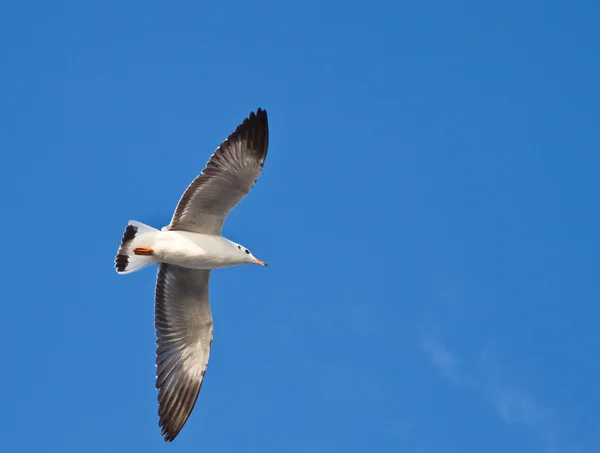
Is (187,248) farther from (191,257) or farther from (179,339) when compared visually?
(179,339)

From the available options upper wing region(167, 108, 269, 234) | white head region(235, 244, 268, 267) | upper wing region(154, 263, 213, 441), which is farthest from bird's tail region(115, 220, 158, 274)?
white head region(235, 244, 268, 267)

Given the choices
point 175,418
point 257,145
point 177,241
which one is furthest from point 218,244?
point 175,418

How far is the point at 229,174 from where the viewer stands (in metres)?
16.2

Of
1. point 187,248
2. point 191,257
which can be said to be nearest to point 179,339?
point 191,257

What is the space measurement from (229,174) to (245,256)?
4.95ft

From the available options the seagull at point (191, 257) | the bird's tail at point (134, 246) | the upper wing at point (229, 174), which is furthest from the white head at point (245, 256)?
the bird's tail at point (134, 246)

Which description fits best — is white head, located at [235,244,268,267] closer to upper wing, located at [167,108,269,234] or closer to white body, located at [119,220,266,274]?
white body, located at [119,220,266,274]

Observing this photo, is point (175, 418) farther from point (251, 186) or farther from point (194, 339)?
point (251, 186)

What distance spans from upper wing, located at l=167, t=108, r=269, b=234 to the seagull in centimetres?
1

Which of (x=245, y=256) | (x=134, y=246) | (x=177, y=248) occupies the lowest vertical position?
(x=134, y=246)

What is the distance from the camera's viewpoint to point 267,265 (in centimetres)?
1714

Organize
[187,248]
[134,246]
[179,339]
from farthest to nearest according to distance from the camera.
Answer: [179,339] → [134,246] → [187,248]

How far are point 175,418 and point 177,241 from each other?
294 cm

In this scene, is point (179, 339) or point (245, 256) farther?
point (179, 339)
